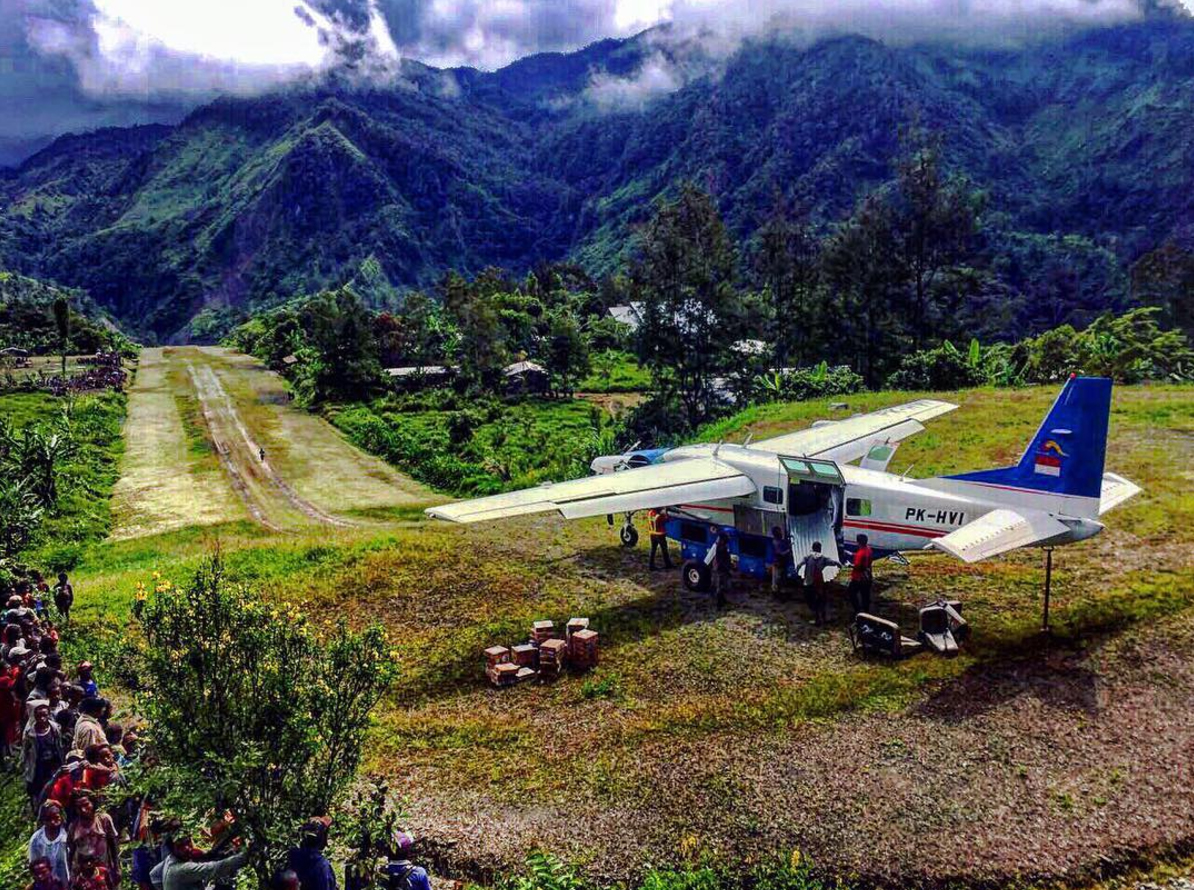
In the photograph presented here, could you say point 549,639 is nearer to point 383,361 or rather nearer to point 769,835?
point 769,835

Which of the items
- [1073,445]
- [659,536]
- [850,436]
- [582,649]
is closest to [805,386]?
[850,436]

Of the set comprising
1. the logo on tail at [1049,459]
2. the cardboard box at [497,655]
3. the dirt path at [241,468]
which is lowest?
the dirt path at [241,468]

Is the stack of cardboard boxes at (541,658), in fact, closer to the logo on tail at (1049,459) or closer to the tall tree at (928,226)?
the logo on tail at (1049,459)

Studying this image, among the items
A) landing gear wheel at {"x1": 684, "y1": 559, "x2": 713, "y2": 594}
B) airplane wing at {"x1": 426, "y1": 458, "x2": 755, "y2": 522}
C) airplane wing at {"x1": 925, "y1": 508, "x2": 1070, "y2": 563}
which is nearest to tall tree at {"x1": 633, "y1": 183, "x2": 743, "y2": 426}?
airplane wing at {"x1": 426, "y1": 458, "x2": 755, "y2": 522}

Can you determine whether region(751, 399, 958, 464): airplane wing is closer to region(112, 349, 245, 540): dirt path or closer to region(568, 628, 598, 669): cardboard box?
region(568, 628, 598, 669): cardboard box

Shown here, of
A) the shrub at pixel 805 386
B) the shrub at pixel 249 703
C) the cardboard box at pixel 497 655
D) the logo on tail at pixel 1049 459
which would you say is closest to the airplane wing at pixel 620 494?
the cardboard box at pixel 497 655

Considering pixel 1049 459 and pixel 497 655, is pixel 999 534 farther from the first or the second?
pixel 497 655

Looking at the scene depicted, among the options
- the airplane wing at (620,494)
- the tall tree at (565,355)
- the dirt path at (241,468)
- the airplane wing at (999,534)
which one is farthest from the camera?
the tall tree at (565,355)
